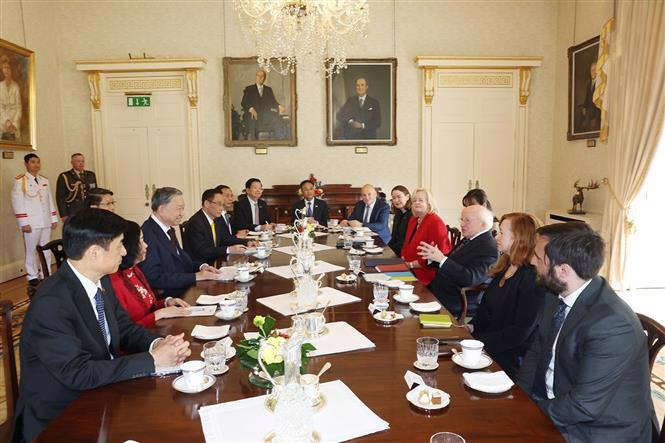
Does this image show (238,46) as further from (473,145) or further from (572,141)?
(572,141)

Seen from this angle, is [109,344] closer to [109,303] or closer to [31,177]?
[109,303]

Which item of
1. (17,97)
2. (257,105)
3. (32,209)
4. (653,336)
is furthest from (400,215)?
(17,97)

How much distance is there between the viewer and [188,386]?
172 centimetres

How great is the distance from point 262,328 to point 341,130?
7368mm

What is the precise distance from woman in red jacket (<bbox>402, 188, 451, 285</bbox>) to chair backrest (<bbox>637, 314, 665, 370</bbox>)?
8.01 ft

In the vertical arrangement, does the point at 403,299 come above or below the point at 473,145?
below

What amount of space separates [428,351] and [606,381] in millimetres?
608

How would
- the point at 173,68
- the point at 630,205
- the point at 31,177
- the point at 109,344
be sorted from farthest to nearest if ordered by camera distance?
the point at 173,68 → the point at 31,177 → the point at 630,205 → the point at 109,344

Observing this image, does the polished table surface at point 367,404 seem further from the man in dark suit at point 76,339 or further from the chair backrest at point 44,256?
the chair backrest at point 44,256

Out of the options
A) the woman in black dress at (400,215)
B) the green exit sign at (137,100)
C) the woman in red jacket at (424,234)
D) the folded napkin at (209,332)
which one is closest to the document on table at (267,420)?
the folded napkin at (209,332)

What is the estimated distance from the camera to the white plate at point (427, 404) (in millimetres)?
1563

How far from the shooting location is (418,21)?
8594mm

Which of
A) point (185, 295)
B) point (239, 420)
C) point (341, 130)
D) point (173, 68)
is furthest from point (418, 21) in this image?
point (239, 420)

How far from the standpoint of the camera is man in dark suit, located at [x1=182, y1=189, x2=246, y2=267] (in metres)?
4.71
